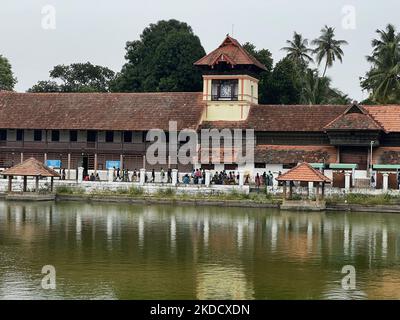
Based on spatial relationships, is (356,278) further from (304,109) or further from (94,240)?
(304,109)

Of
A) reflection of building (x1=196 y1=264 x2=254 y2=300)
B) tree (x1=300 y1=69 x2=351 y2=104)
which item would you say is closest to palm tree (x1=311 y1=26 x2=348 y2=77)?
tree (x1=300 y1=69 x2=351 y2=104)

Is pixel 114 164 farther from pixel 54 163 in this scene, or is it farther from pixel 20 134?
pixel 20 134

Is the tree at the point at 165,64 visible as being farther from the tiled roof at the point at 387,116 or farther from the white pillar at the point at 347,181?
the white pillar at the point at 347,181

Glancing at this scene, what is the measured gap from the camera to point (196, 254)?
75.2ft

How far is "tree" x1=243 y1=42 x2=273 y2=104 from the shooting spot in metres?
56.8

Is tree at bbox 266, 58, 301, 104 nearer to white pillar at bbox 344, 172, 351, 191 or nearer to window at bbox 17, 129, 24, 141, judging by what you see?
window at bbox 17, 129, 24, 141

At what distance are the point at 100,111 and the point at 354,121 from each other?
49.3ft

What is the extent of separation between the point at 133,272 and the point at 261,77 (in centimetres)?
3861

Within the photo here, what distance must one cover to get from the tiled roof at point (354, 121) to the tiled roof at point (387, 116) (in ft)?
2.46

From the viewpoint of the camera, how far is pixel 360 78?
63.0 m

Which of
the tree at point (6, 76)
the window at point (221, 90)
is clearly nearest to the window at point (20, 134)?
the window at point (221, 90)

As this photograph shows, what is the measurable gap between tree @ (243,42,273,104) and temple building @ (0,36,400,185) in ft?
23.5
